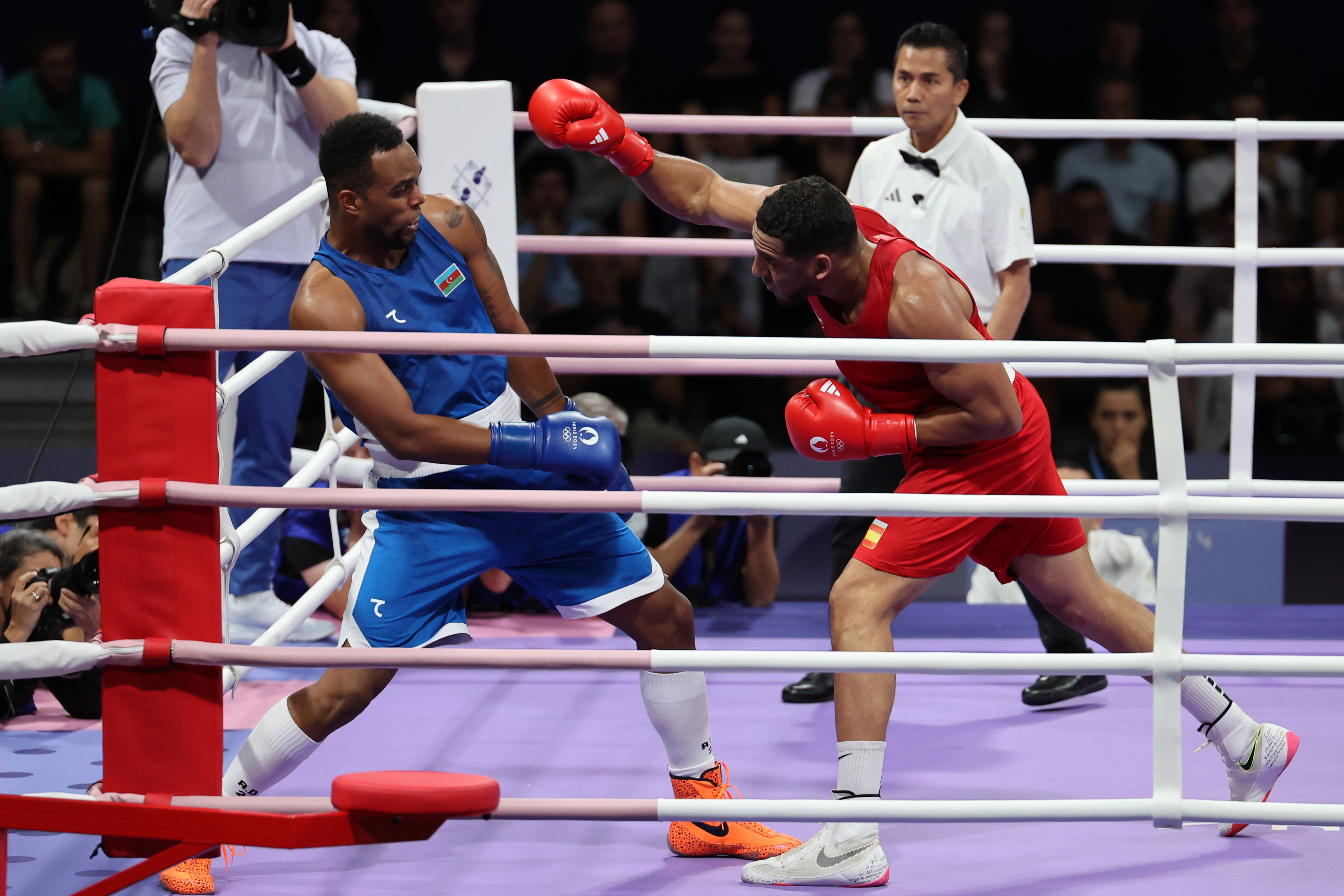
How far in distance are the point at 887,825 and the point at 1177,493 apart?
3.35 feet

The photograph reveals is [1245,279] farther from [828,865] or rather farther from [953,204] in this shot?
[828,865]

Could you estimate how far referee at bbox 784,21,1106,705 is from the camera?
322 centimetres

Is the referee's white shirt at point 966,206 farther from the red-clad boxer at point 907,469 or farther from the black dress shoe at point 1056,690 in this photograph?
the black dress shoe at point 1056,690

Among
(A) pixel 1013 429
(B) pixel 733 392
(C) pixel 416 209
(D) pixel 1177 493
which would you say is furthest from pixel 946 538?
(B) pixel 733 392

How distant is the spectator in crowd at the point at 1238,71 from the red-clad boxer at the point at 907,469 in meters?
4.07

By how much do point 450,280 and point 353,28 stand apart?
3952 millimetres

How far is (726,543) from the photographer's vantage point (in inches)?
159

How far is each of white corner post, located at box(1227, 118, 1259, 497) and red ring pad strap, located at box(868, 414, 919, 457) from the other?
51.1 inches

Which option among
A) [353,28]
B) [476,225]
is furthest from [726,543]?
[353,28]

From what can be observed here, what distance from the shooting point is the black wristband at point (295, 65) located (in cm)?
327

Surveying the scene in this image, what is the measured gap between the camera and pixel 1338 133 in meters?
3.29

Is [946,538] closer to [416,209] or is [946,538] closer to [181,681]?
[416,209]

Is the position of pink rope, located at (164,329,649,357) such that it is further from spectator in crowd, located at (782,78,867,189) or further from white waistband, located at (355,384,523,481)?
spectator in crowd, located at (782,78,867,189)

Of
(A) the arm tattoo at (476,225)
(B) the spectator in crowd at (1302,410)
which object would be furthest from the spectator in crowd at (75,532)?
(B) the spectator in crowd at (1302,410)
